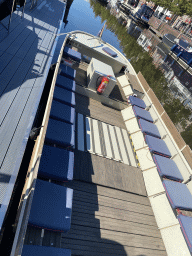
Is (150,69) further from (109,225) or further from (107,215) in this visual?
(109,225)

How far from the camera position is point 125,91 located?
67.3 ft

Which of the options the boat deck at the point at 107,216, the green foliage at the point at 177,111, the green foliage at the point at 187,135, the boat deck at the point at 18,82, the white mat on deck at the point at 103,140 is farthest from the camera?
the green foliage at the point at 177,111

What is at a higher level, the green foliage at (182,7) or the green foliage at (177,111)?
the green foliage at (182,7)

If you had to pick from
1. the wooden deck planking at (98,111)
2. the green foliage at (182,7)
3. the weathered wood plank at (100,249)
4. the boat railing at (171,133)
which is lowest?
the weathered wood plank at (100,249)

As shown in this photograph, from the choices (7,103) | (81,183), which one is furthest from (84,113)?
(7,103)

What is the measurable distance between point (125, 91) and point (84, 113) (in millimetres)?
7885

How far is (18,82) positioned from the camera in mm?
8328

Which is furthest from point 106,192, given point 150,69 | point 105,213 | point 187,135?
point 150,69

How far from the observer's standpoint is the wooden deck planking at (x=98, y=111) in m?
15.7

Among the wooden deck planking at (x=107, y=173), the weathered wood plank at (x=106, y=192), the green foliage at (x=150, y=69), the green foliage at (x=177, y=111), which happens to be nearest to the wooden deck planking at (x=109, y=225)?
the weathered wood plank at (x=106, y=192)

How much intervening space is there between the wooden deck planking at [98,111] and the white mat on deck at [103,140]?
1.01 meters

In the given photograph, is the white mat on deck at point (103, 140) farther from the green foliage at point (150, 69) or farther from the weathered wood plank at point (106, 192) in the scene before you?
the green foliage at point (150, 69)

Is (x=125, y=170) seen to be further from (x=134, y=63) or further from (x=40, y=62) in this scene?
(x=134, y=63)

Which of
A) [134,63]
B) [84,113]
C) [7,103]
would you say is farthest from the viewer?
[134,63]
